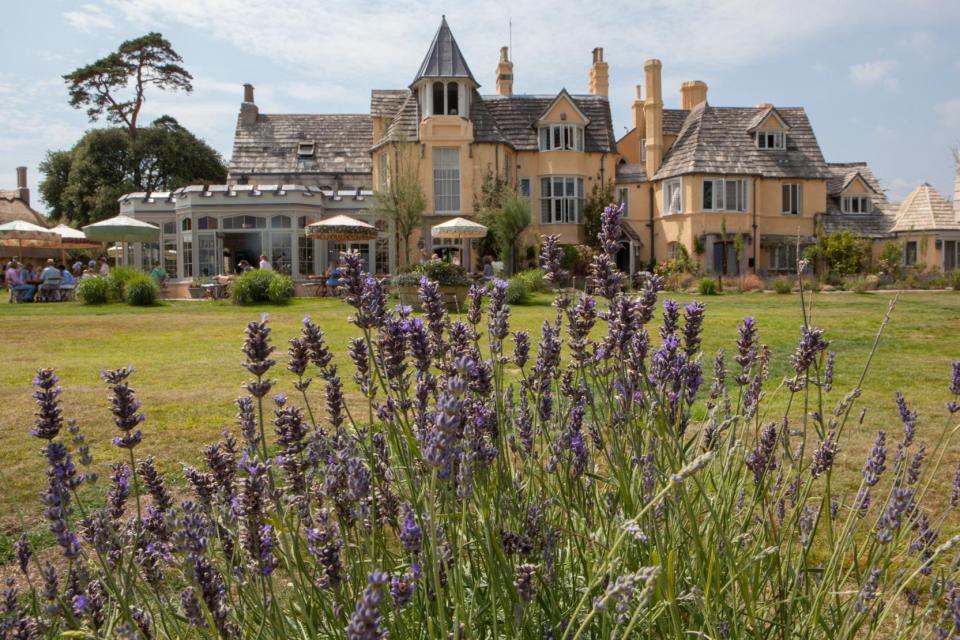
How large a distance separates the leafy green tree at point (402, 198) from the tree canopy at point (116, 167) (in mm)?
22843

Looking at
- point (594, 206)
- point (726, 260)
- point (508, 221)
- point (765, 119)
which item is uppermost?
point (765, 119)

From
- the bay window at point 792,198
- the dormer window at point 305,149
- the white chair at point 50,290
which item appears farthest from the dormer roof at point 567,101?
the white chair at point 50,290

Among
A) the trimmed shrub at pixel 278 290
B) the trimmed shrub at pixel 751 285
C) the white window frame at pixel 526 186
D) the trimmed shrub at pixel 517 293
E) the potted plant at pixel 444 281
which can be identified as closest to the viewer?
the potted plant at pixel 444 281

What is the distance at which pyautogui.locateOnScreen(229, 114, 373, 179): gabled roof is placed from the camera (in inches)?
1473

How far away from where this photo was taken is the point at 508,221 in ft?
101

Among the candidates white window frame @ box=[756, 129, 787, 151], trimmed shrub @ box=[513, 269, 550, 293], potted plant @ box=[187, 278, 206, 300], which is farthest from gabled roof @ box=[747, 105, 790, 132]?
potted plant @ box=[187, 278, 206, 300]

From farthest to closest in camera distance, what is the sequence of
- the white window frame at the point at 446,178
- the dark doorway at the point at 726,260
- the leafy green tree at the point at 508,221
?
the dark doorway at the point at 726,260
the white window frame at the point at 446,178
the leafy green tree at the point at 508,221

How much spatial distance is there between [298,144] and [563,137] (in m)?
13.1

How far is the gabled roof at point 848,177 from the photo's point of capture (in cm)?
3950

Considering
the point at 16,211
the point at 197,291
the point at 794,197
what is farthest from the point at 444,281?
the point at 16,211

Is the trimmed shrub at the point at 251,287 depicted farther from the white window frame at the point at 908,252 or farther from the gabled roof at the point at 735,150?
the white window frame at the point at 908,252

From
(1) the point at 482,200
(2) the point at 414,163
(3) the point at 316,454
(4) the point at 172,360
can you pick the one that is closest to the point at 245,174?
(2) the point at 414,163

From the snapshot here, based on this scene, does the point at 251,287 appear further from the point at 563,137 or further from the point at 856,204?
the point at 856,204

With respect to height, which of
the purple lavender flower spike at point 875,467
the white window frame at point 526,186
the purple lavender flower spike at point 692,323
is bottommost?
the purple lavender flower spike at point 875,467
